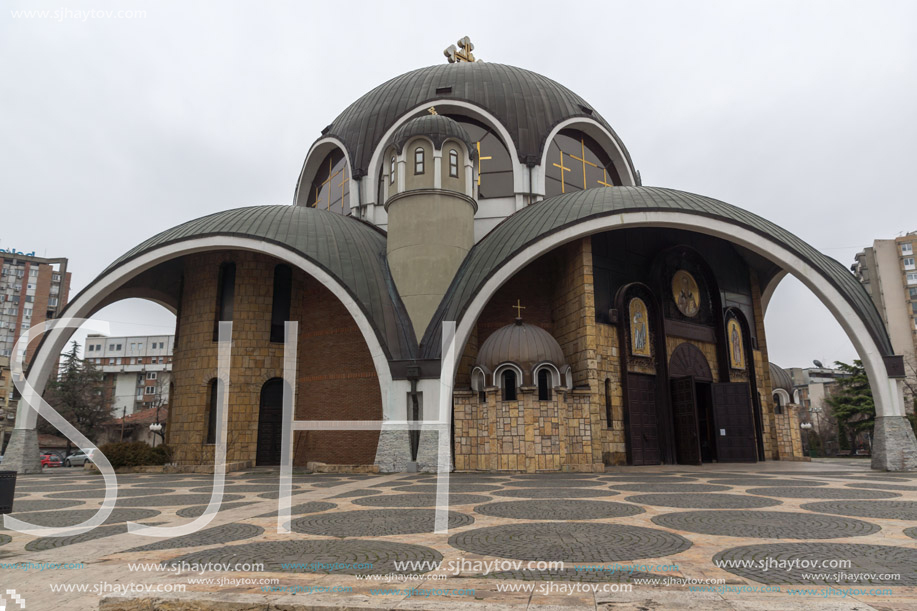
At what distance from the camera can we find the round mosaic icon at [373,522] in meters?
5.53

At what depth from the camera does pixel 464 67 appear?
23344mm

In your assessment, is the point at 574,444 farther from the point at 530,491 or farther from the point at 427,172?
the point at 427,172

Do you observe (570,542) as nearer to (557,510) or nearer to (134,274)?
(557,510)

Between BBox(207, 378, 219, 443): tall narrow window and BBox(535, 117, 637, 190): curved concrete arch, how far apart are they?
1298cm

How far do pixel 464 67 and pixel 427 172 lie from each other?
836cm

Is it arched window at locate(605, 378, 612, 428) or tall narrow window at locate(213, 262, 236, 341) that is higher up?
tall narrow window at locate(213, 262, 236, 341)

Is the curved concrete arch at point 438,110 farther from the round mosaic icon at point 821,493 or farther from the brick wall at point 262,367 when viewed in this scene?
the round mosaic icon at point 821,493

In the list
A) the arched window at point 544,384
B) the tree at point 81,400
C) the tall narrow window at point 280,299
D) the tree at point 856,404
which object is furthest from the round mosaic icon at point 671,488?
the tree at point 81,400

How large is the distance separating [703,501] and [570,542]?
3.68 m

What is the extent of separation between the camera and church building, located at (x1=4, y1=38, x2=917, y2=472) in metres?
14.4

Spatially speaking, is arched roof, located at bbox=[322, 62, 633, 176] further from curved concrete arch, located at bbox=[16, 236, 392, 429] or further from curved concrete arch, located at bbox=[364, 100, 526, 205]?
curved concrete arch, located at bbox=[16, 236, 392, 429]

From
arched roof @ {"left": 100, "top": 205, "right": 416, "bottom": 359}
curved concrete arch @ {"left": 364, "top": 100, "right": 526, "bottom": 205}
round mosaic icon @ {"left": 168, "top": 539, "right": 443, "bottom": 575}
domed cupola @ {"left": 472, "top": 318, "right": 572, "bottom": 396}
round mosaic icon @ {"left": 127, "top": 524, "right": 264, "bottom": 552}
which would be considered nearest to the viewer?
round mosaic icon @ {"left": 168, "top": 539, "right": 443, "bottom": 575}

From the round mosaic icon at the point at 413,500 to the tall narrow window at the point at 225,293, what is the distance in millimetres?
10882

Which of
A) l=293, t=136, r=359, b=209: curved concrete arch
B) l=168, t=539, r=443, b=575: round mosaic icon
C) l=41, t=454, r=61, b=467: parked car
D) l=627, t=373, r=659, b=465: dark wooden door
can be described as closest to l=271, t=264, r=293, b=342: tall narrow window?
l=293, t=136, r=359, b=209: curved concrete arch
